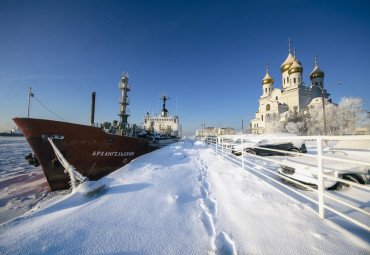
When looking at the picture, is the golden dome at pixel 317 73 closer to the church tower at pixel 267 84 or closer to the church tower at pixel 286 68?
the church tower at pixel 286 68

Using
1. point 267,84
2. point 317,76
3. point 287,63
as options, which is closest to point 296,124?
point 267,84

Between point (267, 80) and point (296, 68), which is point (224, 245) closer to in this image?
point (296, 68)

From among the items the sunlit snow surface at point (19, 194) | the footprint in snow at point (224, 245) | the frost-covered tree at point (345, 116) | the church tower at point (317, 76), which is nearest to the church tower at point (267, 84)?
the church tower at point (317, 76)

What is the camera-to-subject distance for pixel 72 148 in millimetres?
5219

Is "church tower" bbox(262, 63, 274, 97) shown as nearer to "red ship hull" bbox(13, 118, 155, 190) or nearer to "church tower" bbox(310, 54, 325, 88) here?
"church tower" bbox(310, 54, 325, 88)

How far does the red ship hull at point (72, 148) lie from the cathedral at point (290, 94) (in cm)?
3722

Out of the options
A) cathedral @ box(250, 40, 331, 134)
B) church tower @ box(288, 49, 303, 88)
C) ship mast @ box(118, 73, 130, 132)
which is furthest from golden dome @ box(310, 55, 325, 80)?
ship mast @ box(118, 73, 130, 132)

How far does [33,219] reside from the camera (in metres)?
Answer: 1.87

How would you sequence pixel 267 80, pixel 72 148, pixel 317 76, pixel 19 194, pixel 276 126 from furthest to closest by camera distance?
pixel 267 80
pixel 317 76
pixel 276 126
pixel 72 148
pixel 19 194

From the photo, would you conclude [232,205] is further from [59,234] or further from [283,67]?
[283,67]

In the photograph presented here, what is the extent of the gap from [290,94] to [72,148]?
4730 centimetres

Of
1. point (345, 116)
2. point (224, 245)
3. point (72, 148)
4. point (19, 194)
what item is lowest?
point (19, 194)

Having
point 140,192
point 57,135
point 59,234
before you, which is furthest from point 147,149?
point 59,234

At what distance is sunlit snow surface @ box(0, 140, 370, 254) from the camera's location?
4.53 feet
